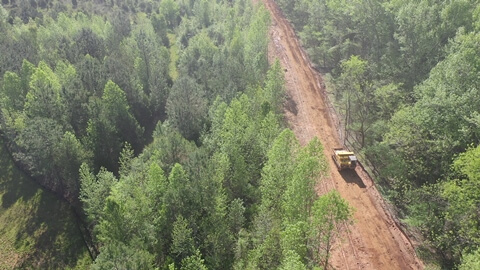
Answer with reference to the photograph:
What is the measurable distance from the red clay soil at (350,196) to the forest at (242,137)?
2.70 m

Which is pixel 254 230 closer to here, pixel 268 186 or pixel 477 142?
pixel 268 186

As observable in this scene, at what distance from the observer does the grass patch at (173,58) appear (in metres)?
128

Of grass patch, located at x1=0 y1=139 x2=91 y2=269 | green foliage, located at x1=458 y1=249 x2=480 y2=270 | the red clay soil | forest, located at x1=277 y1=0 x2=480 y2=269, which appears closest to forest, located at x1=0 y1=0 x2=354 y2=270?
grass patch, located at x1=0 y1=139 x2=91 y2=269

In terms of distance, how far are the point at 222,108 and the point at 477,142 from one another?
4339cm

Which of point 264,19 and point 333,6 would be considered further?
point 264,19

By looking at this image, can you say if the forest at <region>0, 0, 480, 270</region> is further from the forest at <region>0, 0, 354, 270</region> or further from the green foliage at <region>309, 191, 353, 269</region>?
the forest at <region>0, 0, 354, 270</region>

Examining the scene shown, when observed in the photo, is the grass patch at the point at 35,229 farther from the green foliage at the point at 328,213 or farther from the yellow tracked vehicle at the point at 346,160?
the yellow tracked vehicle at the point at 346,160

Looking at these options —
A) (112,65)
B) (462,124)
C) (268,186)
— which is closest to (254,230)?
(268,186)

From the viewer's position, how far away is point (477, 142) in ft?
157

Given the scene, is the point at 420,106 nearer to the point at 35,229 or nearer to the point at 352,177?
the point at 352,177

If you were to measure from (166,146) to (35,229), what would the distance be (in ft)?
120

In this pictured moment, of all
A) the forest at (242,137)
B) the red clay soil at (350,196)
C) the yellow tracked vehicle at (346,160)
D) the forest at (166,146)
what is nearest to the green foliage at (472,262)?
the forest at (242,137)

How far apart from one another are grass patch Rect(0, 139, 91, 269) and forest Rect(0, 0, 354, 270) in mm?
963

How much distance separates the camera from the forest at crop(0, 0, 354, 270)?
4341 cm
